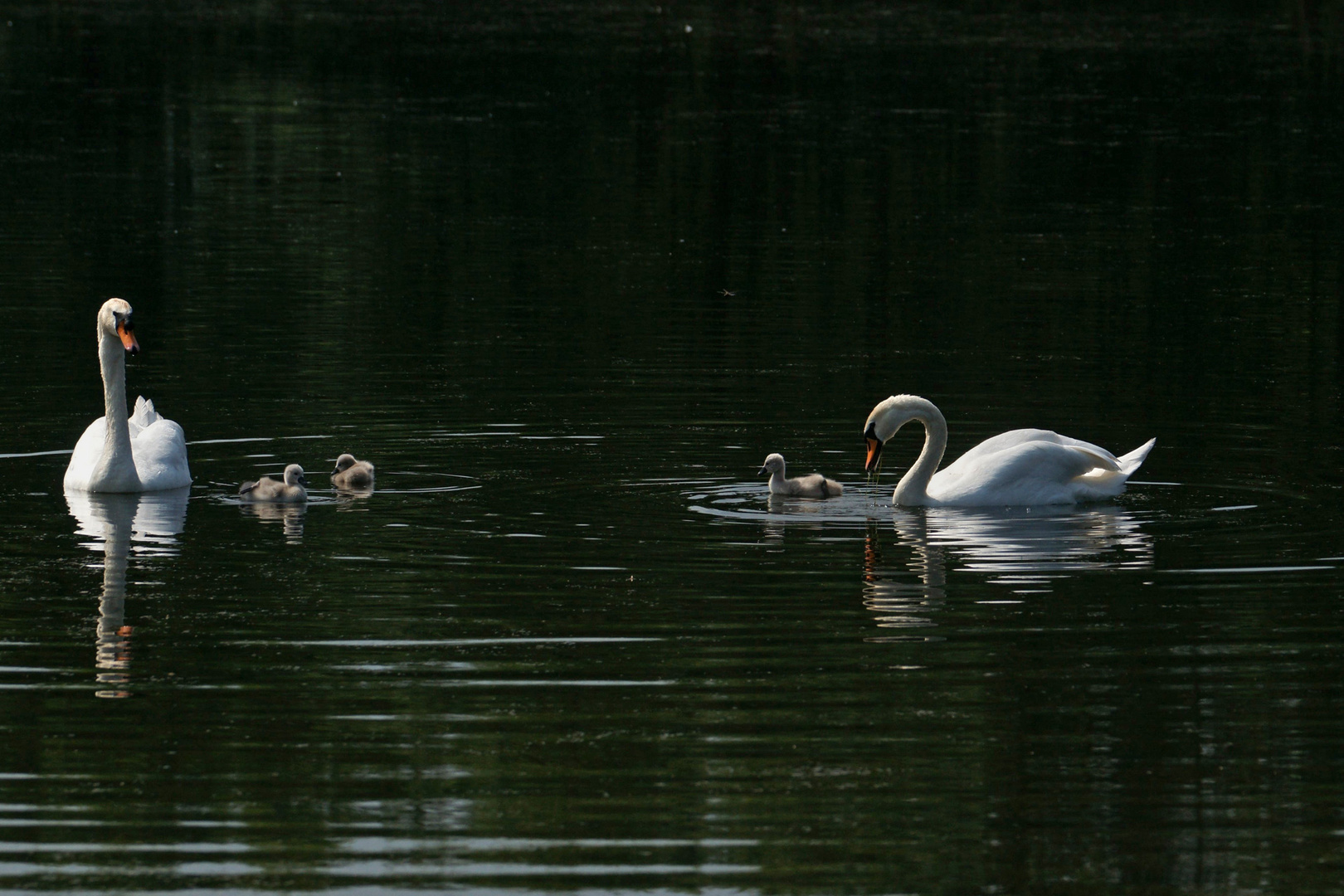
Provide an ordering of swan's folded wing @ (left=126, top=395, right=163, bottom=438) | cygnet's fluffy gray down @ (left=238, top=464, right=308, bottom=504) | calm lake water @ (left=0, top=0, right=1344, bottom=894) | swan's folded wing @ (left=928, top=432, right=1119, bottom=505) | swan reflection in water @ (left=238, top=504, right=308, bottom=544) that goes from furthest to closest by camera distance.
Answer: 1. swan's folded wing @ (left=126, top=395, right=163, bottom=438)
2. swan's folded wing @ (left=928, top=432, right=1119, bottom=505)
3. cygnet's fluffy gray down @ (left=238, top=464, right=308, bottom=504)
4. swan reflection in water @ (left=238, top=504, right=308, bottom=544)
5. calm lake water @ (left=0, top=0, right=1344, bottom=894)

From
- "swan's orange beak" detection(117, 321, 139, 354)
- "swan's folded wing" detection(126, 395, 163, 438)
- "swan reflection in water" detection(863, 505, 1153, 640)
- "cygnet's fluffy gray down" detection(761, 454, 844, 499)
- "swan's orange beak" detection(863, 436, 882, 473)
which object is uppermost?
"swan's orange beak" detection(117, 321, 139, 354)

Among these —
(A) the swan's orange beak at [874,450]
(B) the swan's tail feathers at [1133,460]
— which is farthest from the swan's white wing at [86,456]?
(B) the swan's tail feathers at [1133,460]

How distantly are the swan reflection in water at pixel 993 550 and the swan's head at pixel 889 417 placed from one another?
2.00 ft

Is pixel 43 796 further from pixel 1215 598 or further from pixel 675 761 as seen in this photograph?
pixel 1215 598

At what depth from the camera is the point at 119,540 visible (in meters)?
14.5

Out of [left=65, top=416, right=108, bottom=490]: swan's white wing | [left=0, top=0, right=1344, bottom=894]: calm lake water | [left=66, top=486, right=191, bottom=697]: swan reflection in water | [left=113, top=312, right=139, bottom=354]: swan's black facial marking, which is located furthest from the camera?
[left=65, top=416, right=108, bottom=490]: swan's white wing

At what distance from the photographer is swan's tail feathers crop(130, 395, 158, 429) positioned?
696 inches

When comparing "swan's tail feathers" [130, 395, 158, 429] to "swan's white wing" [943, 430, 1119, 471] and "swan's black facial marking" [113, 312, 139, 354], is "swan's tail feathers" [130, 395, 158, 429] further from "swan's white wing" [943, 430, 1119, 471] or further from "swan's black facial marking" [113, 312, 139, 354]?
"swan's white wing" [943, 430, 1119, 471]

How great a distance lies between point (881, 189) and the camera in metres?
36.6

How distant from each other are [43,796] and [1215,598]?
21.2 ft

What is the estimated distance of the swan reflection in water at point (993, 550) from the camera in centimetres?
1296

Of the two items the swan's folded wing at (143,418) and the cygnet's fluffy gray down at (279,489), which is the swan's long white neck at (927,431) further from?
the swan's folded wing at (143,418)

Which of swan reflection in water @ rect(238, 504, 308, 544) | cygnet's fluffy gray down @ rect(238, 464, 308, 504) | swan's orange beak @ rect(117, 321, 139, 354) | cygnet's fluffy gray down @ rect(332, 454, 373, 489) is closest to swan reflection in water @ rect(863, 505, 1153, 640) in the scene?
cygnet's fluffy gray down @ rect(332, 454, 373, 489)

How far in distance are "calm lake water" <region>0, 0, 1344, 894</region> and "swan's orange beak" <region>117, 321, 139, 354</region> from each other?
3.45 feet
